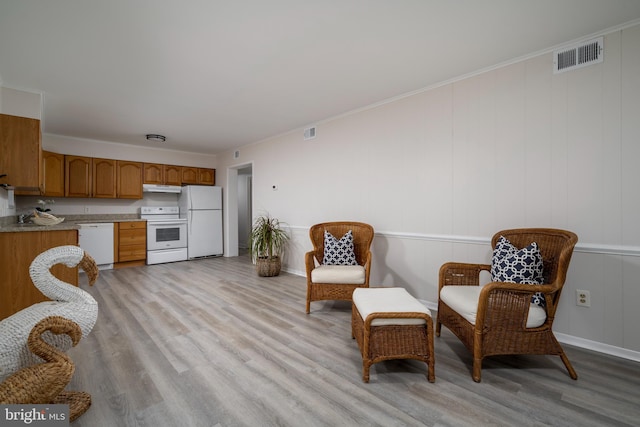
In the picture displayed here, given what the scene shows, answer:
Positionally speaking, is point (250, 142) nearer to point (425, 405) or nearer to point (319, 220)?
point (319, 220)

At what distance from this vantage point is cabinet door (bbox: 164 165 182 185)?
19.2ft

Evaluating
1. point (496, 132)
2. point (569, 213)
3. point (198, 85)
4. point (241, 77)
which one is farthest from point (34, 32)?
point (569, 213)

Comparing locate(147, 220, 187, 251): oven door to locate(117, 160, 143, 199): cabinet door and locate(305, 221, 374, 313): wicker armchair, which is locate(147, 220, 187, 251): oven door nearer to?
locate(117, 160, 143, 199): cabinet door

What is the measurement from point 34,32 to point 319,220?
3.31 metres

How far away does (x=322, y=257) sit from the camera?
11.0ft

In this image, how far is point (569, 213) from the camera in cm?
219

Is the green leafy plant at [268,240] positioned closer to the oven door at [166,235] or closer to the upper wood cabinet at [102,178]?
the oven door at [166,235]

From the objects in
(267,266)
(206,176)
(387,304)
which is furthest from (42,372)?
(206,176)

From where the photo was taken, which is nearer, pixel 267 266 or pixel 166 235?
pixel 267 266

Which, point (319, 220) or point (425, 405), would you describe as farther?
point (319, 220)

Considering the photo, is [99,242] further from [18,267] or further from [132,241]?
[18,267]

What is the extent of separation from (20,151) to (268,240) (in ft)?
9.76

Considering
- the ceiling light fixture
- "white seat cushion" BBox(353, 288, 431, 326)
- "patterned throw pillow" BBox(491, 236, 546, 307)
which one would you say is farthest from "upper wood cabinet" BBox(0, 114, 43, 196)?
"patterned throw pillow" BBox(491, 236, 546, 307)

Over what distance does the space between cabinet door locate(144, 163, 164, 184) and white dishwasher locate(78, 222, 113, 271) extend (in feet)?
3.78
